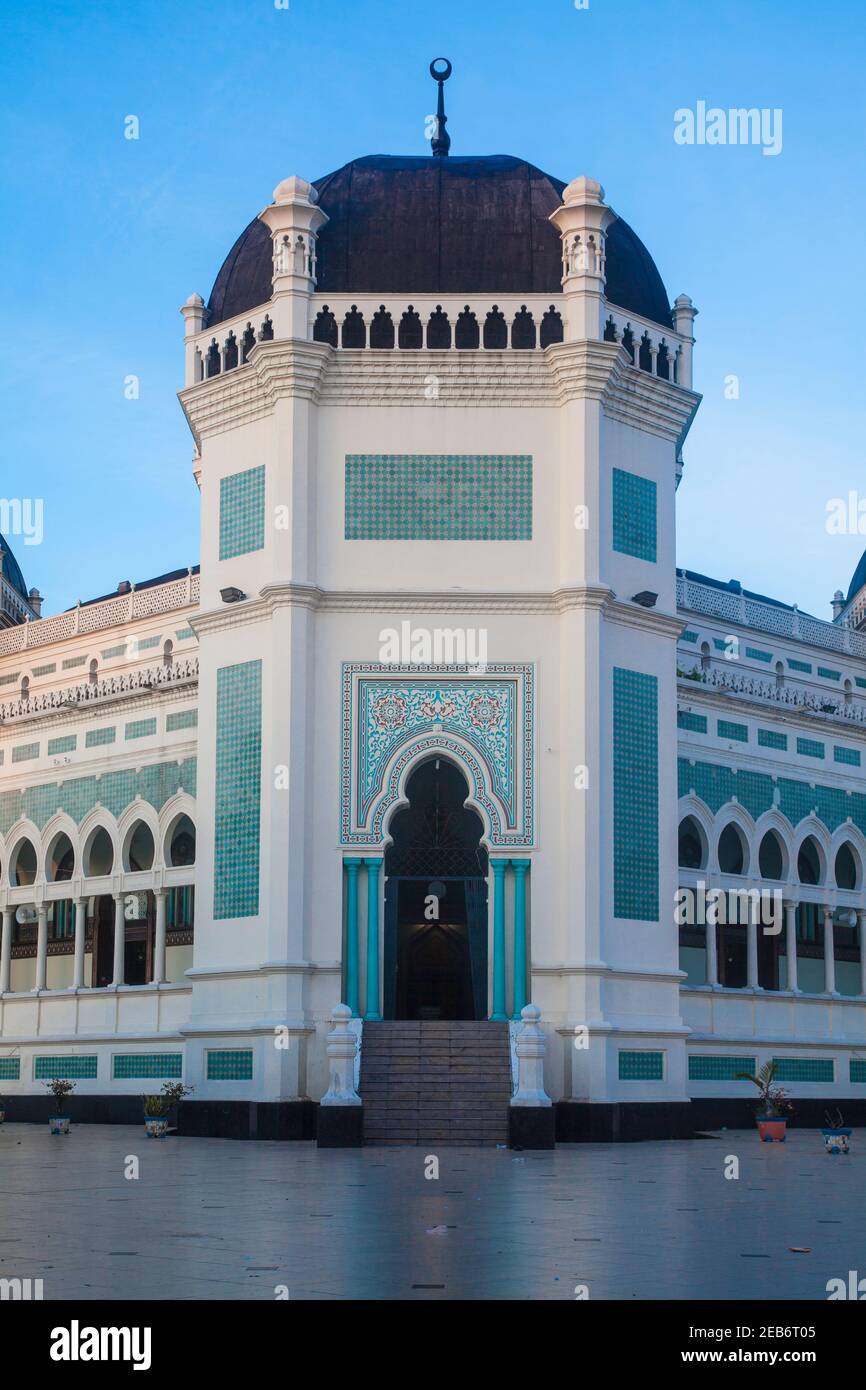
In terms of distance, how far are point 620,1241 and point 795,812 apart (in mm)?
23123

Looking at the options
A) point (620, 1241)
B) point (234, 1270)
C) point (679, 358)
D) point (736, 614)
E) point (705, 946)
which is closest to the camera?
point (234, 1270)

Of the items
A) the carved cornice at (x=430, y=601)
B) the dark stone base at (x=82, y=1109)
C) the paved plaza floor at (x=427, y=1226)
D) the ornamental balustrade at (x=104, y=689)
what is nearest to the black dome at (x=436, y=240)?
the carved cornice at (x=430, y=601)

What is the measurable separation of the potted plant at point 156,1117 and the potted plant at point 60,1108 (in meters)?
1.67

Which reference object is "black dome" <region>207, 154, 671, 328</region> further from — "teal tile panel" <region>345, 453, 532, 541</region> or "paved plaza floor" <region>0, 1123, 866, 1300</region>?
"paved plaza floor" <region>0, 1123, 866, 1300</region>

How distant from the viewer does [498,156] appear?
101 feet

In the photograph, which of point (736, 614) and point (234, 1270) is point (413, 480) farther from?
point (234, 1270)

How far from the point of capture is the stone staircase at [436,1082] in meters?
24.2

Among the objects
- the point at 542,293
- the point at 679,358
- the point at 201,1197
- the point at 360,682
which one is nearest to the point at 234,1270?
the point at 201,1197

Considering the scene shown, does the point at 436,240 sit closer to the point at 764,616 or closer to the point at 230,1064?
the point at 764,616

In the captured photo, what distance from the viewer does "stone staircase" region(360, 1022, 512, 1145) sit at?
79.6 ft

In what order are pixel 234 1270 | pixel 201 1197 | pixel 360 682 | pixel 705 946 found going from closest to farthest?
1. pixel 234 1270
2. pixel 201 1197
3. pixel 360 682
4. pixel 705 946

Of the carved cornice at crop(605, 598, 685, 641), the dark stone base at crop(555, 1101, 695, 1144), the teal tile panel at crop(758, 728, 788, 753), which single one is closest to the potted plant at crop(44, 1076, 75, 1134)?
the dark stone base at crop(555, 1101, 695, 1144)

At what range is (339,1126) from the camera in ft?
77.1

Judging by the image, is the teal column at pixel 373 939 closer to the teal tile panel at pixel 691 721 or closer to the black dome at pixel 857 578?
the teal tile panel at pixel 691 721
